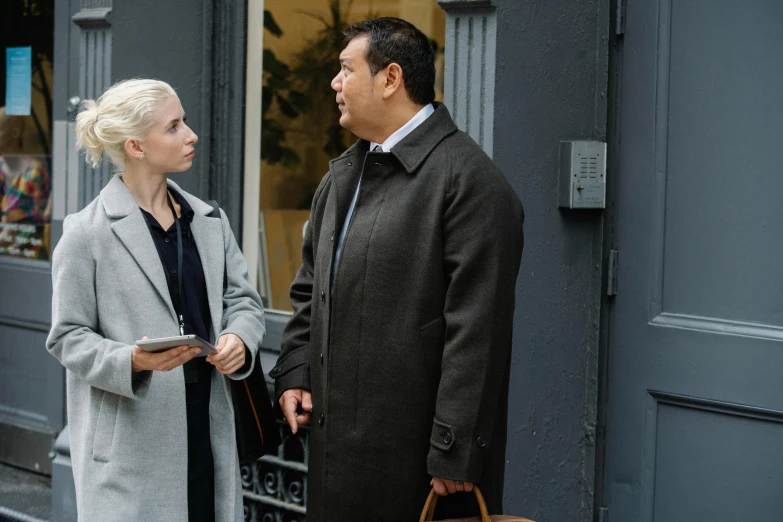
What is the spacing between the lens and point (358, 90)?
2953 mm

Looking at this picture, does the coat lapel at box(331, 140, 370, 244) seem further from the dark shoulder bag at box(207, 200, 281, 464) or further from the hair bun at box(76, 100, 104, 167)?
the hair bun at box(76, 100, 104, 167)

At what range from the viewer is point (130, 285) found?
3.06m

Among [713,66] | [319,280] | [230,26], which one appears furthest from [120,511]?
[230,26]

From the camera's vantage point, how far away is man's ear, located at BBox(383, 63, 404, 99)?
294 centimetres

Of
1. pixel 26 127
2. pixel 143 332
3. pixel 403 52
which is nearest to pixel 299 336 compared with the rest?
pixel 143 332

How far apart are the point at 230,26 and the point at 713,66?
7.81 ft

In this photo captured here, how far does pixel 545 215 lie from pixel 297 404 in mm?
1154

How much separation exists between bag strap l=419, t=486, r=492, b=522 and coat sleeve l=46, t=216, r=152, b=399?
0.89 metres

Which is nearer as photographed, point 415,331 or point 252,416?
point 415,331

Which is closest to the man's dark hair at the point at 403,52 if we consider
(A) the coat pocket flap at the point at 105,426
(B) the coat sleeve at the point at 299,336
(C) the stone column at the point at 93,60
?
(B) the coat sleeve at the point at 299,336

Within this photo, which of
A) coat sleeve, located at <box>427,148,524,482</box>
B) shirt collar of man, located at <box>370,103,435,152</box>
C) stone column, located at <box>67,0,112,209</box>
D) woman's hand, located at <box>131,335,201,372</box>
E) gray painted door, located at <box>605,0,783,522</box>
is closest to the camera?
coat sleeve, located at <box>427,148,524,482</box>

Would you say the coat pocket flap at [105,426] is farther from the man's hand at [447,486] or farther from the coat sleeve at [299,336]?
the man's hand at [447,486]

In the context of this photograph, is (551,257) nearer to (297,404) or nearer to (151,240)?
(297,404)

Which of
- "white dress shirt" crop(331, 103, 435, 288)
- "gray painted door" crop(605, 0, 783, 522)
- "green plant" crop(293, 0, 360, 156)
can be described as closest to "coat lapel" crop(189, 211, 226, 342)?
"white dress shirt" crop(331, 103, 435, 288)
